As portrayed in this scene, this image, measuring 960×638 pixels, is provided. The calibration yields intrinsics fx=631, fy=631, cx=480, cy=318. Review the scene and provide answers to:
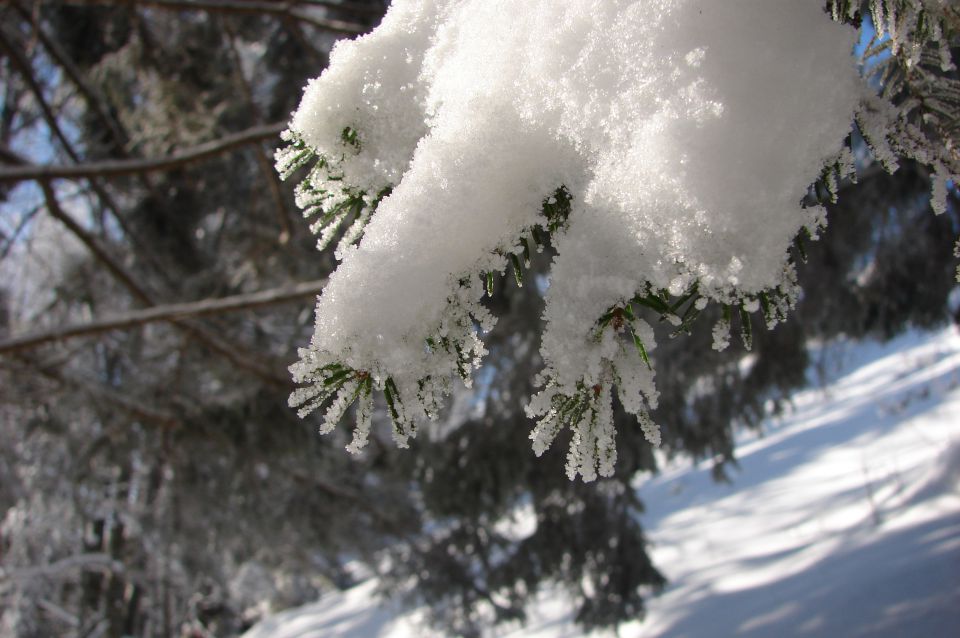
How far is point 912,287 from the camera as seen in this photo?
4602mm

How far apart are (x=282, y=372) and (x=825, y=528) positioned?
5.49 metres

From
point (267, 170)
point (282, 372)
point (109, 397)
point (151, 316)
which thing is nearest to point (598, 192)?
point (151, 316)

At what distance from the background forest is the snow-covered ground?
2.93 feet

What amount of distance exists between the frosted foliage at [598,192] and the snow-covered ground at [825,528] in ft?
12.5

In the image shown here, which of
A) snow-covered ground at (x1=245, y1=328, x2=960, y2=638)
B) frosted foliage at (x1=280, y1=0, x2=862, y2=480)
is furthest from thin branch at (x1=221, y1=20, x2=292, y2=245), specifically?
snow-covered ground at (x1=245, y1=328, x2=960, y2=638)

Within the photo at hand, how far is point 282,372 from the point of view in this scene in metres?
3.16

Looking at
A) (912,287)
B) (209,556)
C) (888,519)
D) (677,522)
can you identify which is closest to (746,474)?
(677,522)

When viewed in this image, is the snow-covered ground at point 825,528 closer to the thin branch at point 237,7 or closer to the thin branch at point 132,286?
the thin branch at point 132,286

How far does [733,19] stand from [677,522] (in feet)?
30.3

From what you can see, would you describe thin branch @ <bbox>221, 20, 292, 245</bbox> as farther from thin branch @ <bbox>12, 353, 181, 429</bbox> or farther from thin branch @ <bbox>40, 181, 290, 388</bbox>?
thin branch @ <bbox>12, 353, 181, 429</bbox>

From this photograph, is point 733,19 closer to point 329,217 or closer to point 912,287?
point 329,217

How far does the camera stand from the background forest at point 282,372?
384cm

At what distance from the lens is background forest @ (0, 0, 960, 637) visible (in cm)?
384

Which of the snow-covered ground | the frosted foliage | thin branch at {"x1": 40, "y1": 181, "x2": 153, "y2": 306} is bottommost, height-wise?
the snow-covered ground
